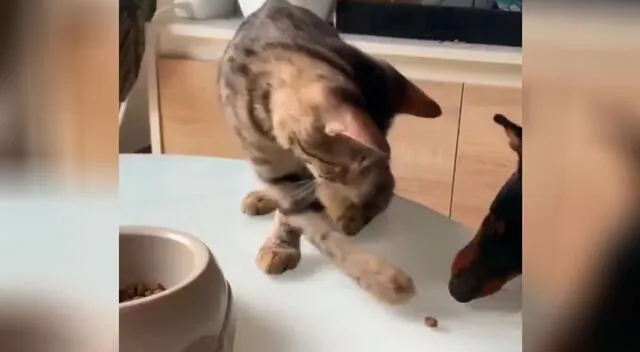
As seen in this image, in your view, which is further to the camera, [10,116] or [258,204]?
[258,204]

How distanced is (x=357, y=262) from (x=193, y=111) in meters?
0.12

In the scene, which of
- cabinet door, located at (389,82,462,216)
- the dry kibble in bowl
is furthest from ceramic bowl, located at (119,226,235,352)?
Answer: cabinet door, located at (389,82,462,216)

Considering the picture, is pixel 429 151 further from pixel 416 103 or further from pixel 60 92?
pixel 60 92

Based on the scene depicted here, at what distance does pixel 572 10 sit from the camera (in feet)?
1.01

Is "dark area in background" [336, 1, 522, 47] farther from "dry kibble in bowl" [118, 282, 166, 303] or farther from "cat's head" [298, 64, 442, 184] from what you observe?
"dry kibble in bowl" [118, 282, 166, 303]

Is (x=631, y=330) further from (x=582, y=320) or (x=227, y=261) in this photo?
(x=227, y=261)

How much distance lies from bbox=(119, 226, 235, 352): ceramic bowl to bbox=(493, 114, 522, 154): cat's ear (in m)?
0.14

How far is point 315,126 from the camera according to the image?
0.35 m

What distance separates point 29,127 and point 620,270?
0.24 metres

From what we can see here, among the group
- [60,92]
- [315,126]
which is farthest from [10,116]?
[315,126]

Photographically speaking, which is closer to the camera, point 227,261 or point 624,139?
point 624,139

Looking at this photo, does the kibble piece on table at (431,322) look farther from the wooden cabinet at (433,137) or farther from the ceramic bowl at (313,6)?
the ceramic bowl at (313,6)

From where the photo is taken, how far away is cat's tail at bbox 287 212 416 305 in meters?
0.40

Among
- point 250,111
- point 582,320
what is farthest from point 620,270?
point 250,111
